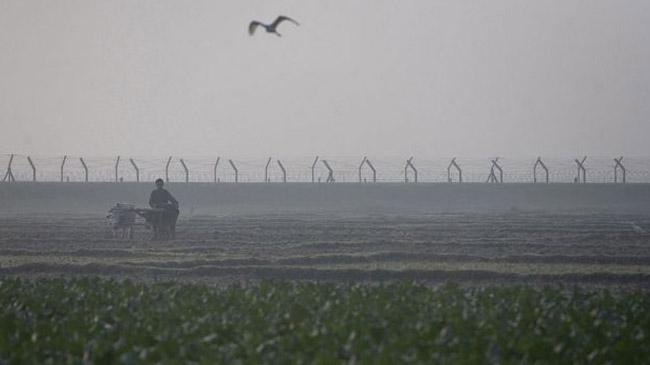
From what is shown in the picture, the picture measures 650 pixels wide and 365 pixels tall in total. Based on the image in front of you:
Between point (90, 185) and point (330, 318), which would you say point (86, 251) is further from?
point (90, 185)

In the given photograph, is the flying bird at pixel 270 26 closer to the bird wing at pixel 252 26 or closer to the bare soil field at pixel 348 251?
the bird wing at pixel 252 26

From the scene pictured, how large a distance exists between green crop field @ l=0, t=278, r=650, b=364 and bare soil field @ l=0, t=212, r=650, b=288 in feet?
18.0

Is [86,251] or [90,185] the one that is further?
[90,185]

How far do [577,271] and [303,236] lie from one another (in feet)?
44.4

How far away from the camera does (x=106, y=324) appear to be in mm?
14320

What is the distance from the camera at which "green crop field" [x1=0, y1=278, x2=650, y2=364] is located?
39.9 ft

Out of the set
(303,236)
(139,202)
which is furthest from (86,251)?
(139,202)

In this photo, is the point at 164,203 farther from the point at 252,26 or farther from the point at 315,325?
the point at 315,325

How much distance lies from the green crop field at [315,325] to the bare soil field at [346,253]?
5.47 m

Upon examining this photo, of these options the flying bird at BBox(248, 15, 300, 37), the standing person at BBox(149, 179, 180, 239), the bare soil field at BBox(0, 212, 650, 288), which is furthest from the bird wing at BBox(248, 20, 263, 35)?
the standing person at BBox(149, 179, 180, 239)

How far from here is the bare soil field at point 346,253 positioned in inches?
921

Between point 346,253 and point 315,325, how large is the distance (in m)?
14.4

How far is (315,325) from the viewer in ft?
45.2

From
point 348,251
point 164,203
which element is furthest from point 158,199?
point 348,251
